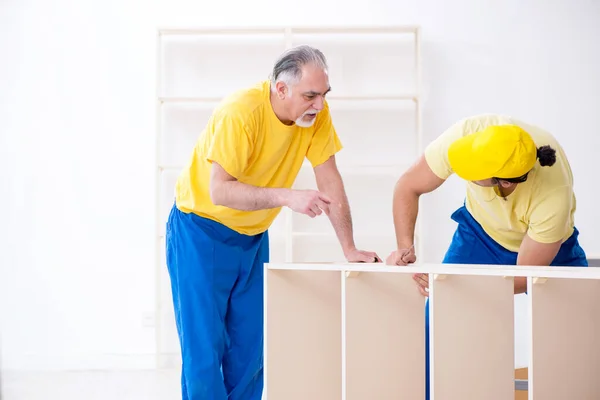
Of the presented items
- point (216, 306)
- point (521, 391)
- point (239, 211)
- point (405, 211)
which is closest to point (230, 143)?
point (239, 211)

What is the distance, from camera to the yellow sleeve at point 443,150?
215cm

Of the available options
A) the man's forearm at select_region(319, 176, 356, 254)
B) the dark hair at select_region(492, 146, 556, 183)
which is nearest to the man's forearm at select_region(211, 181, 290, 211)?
the man's forearm at select_region(319, 176, 356, 254)

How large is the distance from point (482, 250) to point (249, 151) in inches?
35.9

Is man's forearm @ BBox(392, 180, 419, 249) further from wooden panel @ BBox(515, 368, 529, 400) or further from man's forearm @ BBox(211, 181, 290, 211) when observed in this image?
wooden panel @ BBox(515, 368, 529, 400)

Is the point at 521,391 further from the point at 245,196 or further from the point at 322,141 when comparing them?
the point at 245,196

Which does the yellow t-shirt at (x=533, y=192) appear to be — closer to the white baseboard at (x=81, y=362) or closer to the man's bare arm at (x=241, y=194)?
the man's bare arm at (x=241, y=194)

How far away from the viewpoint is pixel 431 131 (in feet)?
13.9

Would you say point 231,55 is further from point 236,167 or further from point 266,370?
point 266,370

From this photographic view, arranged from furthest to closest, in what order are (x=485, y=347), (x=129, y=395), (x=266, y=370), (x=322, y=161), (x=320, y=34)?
(x=320, y=34) < (x=129, y=395) < (x=322, y=161) < (x=266, y=370) < (x=485, y=347)

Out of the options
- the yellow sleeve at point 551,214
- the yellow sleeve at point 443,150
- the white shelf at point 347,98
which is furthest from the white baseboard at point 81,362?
the yellow sleeve at point 551,214

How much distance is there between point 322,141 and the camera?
240 cm

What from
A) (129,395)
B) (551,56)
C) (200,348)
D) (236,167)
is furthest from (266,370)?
(551,56)

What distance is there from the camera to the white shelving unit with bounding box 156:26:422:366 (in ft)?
13.9

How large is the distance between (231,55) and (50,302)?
6.22 feet
